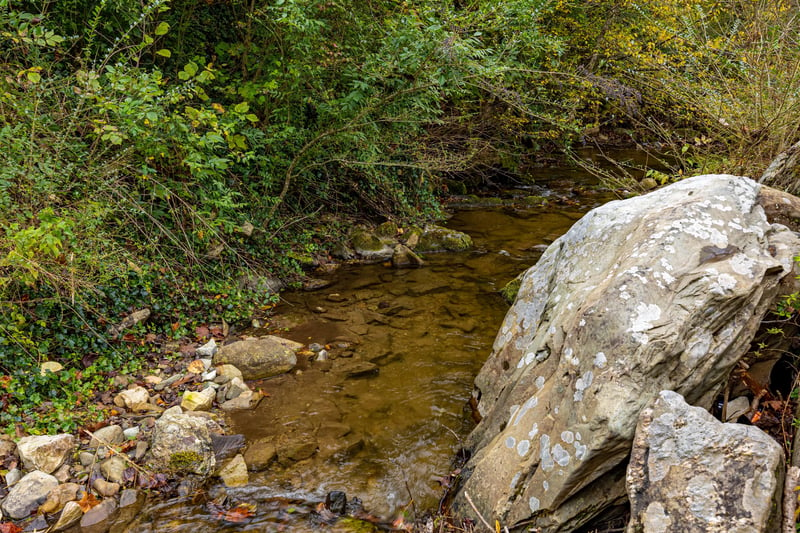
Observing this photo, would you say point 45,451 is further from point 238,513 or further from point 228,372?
point 228,372

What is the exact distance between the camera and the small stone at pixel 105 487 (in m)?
3.53

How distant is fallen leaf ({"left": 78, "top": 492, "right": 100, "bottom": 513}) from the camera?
340cm

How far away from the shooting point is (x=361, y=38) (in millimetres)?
6379

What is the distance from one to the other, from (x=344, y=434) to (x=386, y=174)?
5.45 meters

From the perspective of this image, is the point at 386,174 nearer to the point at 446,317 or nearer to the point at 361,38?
the point at 361,38

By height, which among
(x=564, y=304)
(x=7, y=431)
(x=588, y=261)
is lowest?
(x=7, y=431)

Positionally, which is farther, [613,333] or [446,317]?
[446,317]

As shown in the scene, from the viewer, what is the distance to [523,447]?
318 centimetres

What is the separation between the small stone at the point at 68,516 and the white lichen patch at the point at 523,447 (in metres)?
3.00

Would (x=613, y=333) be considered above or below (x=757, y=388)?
above

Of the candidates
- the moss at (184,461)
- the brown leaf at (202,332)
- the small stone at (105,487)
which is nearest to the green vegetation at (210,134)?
the brown leaf at (202,332)

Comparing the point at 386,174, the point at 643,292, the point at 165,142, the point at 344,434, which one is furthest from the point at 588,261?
the point at 386,174

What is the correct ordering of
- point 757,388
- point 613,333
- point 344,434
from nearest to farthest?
1. point 613,333
2. point 757,388
3. point 344,434

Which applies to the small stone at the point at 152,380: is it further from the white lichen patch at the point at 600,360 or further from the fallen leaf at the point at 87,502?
the white lichen patch at the point at 600,360
